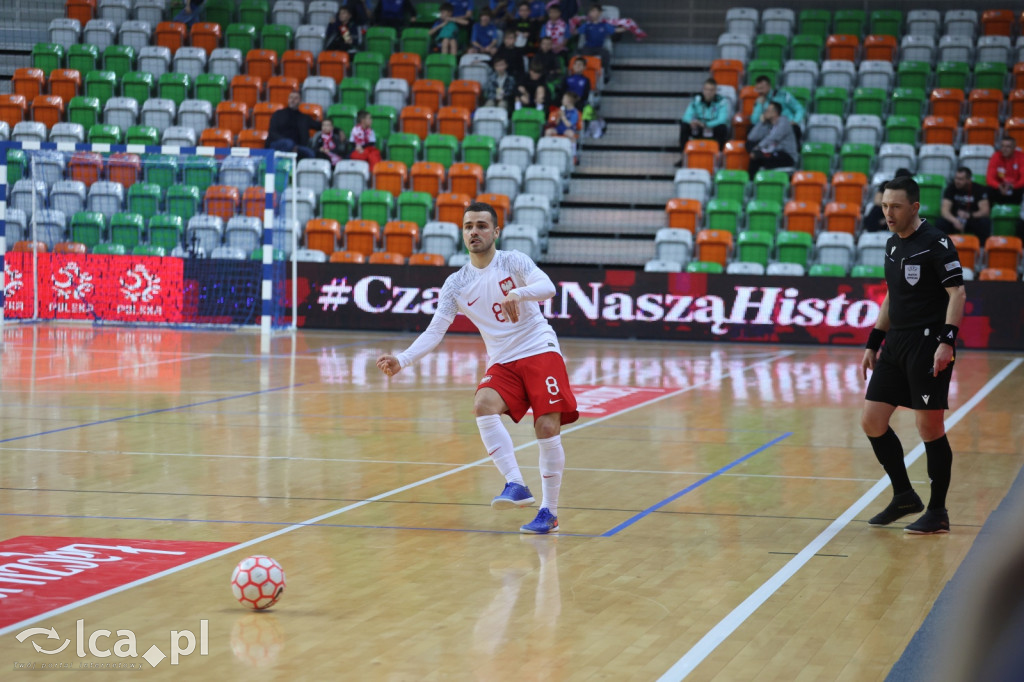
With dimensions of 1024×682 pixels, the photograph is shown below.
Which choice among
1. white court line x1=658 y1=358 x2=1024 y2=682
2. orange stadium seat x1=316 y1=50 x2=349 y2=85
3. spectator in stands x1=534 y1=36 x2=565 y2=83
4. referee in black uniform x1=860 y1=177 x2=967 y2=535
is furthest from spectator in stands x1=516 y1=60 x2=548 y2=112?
referee in black uniform x1=860 y1=177 x2=967 y2=535

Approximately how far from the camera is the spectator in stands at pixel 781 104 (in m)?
21.1

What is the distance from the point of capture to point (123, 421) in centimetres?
1058

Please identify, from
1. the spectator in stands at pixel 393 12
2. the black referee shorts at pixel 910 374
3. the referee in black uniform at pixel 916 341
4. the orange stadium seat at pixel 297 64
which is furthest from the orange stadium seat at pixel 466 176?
the black referee shorts at pixel 910 374

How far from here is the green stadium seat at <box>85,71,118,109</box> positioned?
24.3m

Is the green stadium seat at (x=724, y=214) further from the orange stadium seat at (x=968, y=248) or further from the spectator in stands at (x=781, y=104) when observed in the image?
the orange stadium seat at (x=968, y=248)

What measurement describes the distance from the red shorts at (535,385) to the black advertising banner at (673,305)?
42.5 feet

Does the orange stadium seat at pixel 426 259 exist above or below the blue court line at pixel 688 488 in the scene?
above

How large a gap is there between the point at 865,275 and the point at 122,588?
625 inches

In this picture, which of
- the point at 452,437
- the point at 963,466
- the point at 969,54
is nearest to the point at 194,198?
the point at 452,437

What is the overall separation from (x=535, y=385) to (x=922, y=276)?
2134 mm

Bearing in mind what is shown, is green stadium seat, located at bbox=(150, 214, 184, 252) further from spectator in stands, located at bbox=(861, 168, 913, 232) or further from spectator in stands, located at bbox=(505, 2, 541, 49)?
spectator in stands, located at bbox=(861, 168, 913, 232)

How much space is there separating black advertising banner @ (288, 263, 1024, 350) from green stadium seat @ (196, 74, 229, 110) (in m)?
5.53

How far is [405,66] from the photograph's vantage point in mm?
24188

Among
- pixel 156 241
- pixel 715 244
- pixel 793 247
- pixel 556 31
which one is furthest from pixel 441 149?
pixel 793 247
